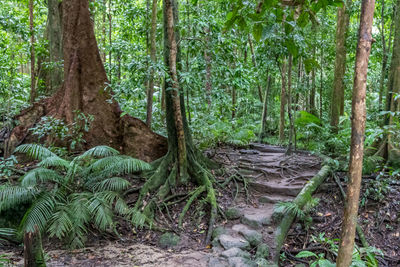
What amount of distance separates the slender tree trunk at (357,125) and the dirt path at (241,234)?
2.07 metres

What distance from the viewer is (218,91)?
6973 mm

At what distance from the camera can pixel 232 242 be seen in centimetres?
516

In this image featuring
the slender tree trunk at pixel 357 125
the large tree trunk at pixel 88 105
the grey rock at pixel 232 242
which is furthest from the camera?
the large tree trunk at pixel 88 105

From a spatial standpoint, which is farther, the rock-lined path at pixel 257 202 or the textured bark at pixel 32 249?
the rock-lined path at pixel 257 202

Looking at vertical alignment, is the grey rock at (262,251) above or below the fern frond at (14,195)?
below

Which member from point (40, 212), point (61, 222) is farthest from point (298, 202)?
point (40, 212)

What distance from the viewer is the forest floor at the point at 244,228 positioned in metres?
4.59

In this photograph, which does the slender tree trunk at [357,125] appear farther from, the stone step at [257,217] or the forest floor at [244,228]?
the stone step at [257,217]

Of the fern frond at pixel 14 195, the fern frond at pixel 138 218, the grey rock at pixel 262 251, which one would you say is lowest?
the grey rock at pixel 262 251

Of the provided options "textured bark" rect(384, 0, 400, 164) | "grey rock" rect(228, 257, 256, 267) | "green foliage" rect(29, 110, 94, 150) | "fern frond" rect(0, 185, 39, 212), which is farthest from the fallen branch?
"green foliage" rect(29, 110, 94, 150)

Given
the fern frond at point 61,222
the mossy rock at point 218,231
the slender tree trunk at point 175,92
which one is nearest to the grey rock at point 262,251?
the mossy rock at point 218,231

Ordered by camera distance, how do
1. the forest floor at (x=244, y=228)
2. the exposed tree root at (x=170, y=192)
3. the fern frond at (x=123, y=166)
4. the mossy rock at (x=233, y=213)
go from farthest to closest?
1. the mossy rock at (x=233, y=213)
2. the exposed tree root at (x=170, y=192)
3. the fern frond at (x=123, y=166)
4. the forest floor at (x=244, y=228)

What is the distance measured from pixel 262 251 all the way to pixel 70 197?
11.2 ft

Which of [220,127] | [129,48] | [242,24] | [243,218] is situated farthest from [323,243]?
[129,48]
